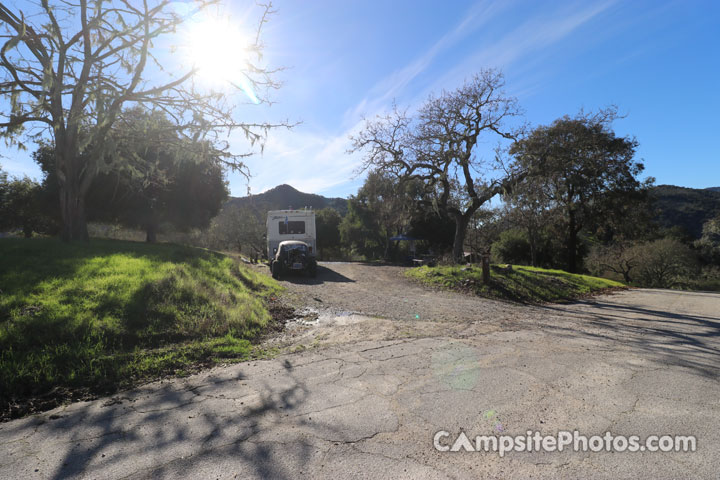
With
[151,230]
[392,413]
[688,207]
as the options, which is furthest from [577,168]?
[688,207]

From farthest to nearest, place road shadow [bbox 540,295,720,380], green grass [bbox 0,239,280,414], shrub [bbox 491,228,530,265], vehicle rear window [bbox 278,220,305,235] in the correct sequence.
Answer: shrub [bbox 491,228,530,265] → vehicle rear window [bbox 278,220,305,235] → road shadow [bbox 540,295,720,380] → green grass [bbox 0,239,280,414]

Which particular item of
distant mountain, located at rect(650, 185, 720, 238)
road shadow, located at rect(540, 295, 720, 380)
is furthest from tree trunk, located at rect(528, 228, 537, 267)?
distant mountain, located at rect(650, 185, 720, 238)

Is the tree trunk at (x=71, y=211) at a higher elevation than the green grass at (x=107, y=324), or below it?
higher

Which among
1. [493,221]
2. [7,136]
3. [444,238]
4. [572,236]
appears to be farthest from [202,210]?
[493,221]

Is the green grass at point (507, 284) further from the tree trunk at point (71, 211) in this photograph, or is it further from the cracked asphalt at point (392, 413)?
the tree trunk at point (71, 211)

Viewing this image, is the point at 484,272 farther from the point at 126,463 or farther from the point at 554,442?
the point at 126,463

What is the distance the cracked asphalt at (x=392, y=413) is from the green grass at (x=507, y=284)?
5.62 meters

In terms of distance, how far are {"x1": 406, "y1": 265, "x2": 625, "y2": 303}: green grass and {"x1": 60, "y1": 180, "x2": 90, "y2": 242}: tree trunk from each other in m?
13.0

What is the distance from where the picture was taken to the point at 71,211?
12047mm

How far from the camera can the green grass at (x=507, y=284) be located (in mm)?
11016

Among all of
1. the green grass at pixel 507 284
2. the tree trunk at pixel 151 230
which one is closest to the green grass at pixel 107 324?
the green grass at pixel 507 284

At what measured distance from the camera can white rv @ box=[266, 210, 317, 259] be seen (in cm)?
1789

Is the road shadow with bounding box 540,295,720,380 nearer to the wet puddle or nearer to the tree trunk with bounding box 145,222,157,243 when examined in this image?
the wet puddle

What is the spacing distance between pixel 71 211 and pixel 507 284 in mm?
15526
